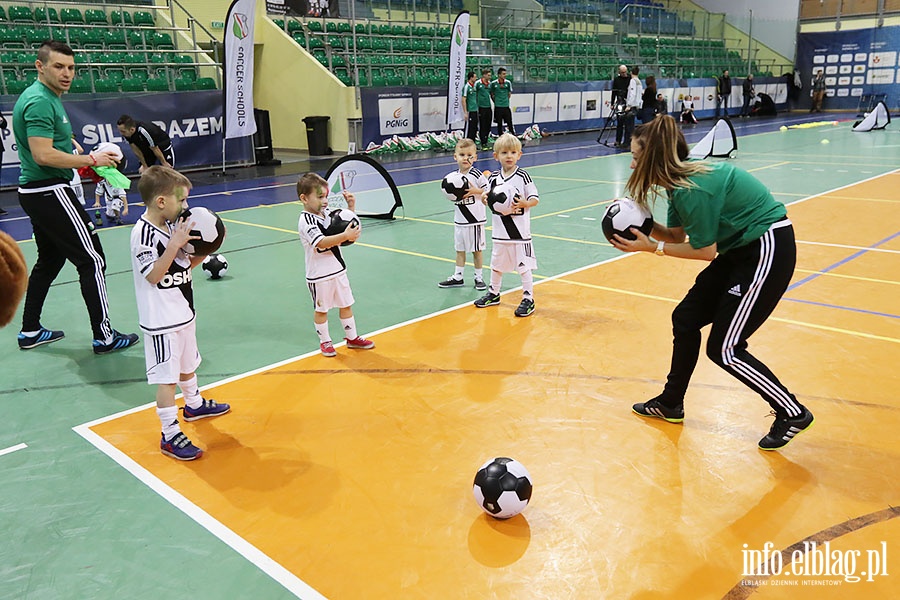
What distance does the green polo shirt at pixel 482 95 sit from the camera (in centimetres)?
2123

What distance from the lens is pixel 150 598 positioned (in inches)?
117

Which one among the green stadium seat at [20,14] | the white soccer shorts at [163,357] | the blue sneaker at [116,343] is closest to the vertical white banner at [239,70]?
the green stadium seat at [20,14]

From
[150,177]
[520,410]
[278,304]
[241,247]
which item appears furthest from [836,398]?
[241,247]

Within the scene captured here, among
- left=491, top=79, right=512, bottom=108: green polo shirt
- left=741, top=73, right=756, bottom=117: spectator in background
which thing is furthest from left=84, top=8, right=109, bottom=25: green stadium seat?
left=741, top=73, right=756, bottom=117: spectator in background

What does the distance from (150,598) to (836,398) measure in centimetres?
429

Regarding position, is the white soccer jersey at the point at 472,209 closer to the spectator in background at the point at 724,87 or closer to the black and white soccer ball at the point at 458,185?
the black and white soccer ball at the point at 458,185

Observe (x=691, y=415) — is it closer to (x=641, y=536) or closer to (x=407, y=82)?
(x=641, y=536)

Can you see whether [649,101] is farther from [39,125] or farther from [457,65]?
[39,125]

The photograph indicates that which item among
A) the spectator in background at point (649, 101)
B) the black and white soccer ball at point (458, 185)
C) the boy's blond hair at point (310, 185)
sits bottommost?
the black and white soccer ball at point (458, 185)

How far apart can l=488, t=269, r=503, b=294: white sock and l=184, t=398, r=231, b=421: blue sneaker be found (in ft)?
9.77

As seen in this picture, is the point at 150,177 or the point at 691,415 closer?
the point at 150,177

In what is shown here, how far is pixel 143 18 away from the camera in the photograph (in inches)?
764

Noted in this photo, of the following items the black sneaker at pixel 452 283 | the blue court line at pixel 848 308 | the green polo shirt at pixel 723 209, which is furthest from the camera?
the black sneaker at pixel 452 283

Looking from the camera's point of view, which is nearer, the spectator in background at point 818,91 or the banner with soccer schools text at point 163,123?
the banner with soccer schools text at point 163,123
